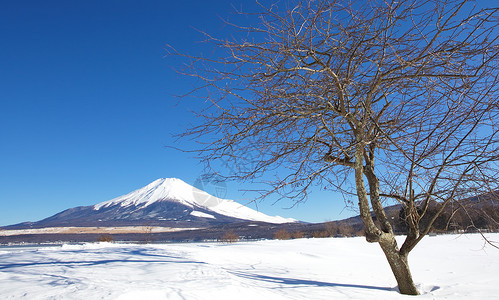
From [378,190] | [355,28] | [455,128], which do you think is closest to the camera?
[355,28]

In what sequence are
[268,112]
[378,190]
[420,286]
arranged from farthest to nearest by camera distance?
[420,286] → [378,190] → [268,112]

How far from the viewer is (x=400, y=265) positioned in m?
4.89

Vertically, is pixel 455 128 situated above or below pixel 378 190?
above

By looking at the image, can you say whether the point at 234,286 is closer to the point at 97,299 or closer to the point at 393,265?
the point at 97,299

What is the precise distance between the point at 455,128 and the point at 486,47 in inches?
44.3

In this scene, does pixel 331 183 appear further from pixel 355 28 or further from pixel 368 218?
pixel 355 28

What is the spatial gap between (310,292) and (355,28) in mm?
3588

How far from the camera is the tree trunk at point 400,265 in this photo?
4840 millimetres

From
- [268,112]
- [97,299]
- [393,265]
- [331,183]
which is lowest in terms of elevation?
[97,299]

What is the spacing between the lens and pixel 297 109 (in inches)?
176

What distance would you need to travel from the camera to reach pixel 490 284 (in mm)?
5598

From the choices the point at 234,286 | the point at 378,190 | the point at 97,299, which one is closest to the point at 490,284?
the point at 378,190

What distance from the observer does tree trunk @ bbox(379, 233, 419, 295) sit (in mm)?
4840

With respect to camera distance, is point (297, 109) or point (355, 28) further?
point (297, 109)
